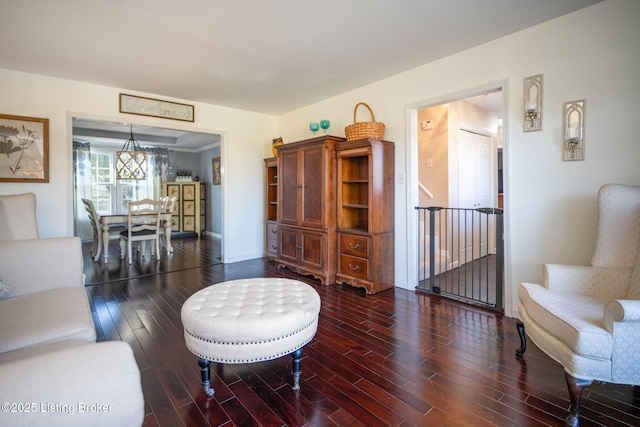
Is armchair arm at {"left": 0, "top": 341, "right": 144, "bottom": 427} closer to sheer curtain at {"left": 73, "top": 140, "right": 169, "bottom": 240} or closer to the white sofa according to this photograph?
the white sofa

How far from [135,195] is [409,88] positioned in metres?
7.21

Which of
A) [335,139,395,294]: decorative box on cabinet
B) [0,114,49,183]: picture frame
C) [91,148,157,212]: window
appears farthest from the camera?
[91,148,157,212]: window

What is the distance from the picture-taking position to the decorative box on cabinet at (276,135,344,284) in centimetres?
383

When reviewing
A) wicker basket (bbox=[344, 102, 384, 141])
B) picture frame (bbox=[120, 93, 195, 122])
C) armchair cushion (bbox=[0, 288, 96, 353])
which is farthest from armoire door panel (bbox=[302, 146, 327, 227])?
armchair cushion (bbox=[0, 288, 96, 353])

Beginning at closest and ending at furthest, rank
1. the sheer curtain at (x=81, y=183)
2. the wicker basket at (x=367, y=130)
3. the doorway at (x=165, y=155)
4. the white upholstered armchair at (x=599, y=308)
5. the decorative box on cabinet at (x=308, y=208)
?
1. the white upholstered armchair at (x=599, y=308)
2. the wicker basket at (x=367, y=130)
3. the decorative box on cabinet at (x=308, y=208)
4. the doorway at (x=165, y=155)
5. the sheer curtain at (x=81, y=183)

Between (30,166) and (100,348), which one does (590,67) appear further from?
(30,166)

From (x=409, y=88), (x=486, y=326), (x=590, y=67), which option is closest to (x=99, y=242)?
(x=409, y=88)

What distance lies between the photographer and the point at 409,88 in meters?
3.54

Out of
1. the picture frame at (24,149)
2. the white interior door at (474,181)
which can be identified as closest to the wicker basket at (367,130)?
the white interior door at (474,181)

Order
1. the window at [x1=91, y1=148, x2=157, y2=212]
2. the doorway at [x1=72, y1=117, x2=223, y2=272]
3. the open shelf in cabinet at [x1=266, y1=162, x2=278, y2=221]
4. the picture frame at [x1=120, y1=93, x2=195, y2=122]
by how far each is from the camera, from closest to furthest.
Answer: the picture frame at [x1=120, y1=93, x2=195, y2=122], the open shelf in cabinet at [x1=266, y1=162, x2=278, y2=221], the doorway at [x1=72, y1=117, x2=223, y2=272], the window at [x1=91, y1=148, x2=157, y2=212]

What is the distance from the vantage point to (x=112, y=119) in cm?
400

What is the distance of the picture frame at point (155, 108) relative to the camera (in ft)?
13.4

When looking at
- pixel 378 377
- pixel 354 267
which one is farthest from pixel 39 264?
pixel 354 267

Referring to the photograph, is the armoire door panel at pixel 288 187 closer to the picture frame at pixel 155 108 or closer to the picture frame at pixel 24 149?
the picture frame at pixel 155 108
